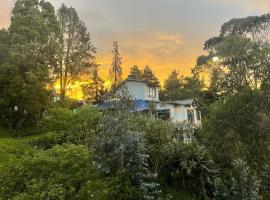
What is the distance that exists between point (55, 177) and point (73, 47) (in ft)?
113

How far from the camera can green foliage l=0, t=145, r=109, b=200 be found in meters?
15.5

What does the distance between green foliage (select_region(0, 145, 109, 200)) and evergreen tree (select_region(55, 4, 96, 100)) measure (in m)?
30.6

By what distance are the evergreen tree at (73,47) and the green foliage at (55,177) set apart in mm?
30621

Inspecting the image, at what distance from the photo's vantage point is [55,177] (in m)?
16.5

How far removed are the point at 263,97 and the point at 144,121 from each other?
761 cm

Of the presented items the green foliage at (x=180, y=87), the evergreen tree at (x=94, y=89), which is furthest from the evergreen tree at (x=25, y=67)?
the green foliage at (x=180, y=87)

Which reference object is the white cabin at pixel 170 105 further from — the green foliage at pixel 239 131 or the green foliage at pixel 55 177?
the green foliage at pixel 55 177

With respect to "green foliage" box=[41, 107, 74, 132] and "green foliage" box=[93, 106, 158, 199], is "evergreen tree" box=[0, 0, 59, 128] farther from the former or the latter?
"green foliage" box=[93, 106, 158, 199]

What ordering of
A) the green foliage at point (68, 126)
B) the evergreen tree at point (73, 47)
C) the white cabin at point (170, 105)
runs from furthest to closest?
the evergreen tree at point (73, 47), the white cabin at point (170, 105), the green foliage at point (68, 126)

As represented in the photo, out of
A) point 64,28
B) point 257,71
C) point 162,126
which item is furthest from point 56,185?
point 64,28

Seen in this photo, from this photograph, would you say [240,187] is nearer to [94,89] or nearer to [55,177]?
[55,177]

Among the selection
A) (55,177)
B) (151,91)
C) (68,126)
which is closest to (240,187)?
(55,177)

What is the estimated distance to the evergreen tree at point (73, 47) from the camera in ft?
158

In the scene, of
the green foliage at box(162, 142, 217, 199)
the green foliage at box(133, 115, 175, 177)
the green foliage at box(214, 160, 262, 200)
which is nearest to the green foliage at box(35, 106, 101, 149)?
the green foliage at box(133, 115, 175, 177)
